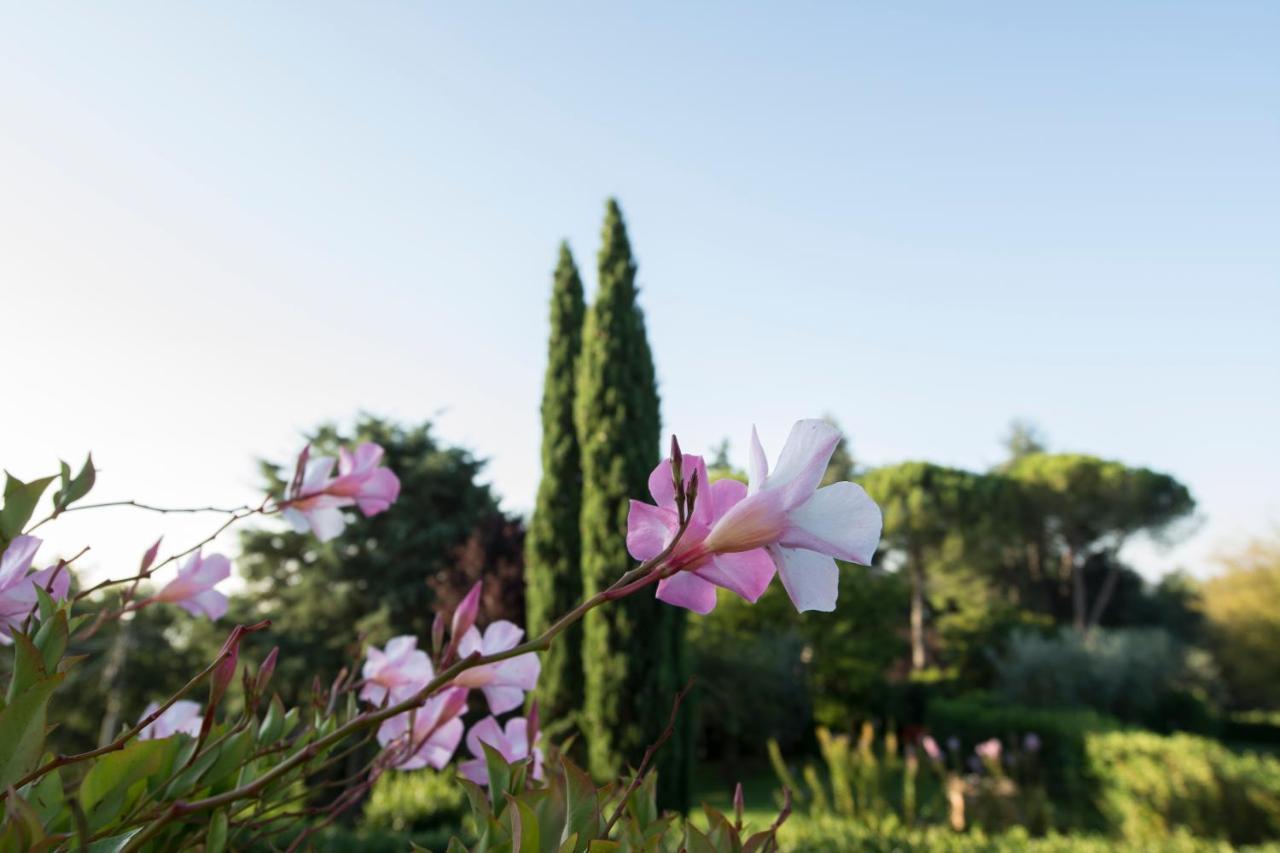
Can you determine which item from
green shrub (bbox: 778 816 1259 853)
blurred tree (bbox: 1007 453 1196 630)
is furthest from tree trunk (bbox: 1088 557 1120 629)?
green shrub (bbox: 778 816 1259 853)

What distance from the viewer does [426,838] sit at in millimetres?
5109

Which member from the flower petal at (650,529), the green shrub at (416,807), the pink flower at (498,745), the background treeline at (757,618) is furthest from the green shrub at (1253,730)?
the flower petal at (650,529)

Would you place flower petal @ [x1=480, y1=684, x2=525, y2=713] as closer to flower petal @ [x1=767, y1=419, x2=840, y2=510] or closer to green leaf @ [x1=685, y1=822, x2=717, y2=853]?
green leaf @ [x1=685, y1=822, x2=717, y2=853]

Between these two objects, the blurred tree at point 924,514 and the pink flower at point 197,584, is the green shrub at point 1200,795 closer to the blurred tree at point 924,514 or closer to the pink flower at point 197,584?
the pink flower at point 197,584

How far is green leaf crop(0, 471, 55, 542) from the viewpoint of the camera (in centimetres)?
69

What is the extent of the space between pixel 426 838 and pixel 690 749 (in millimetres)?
2832

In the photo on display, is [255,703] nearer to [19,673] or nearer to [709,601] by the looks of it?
[19,673]

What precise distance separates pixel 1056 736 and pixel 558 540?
7107 millimetres

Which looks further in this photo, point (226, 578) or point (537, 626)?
point (537, 626)

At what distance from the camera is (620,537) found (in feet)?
23.2

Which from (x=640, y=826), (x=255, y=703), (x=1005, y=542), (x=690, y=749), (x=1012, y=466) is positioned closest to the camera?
(x=255, y=703)

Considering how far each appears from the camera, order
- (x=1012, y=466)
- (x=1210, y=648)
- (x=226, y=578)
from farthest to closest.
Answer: (x=1012, y=466) < (x=1210, y=648) < (x=226, y=578)

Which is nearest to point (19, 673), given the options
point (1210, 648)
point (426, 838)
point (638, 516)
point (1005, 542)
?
point (638, 516)

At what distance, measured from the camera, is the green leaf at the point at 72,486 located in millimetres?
804
